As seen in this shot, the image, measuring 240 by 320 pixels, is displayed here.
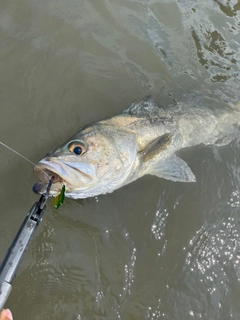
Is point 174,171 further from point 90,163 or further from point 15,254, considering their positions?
point 15,254

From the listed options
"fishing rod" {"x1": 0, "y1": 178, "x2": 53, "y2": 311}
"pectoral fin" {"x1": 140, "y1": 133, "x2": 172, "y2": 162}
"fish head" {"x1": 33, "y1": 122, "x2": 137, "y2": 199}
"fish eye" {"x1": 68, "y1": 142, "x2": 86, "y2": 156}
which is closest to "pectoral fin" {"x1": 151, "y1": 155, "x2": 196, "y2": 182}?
"pectoral fin" {"x1": 140, "y1": 133, "x2": 172, "y2": 162}

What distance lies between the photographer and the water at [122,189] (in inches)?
125

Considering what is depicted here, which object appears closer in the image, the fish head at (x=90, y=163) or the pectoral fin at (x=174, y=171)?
the fish head at (x=90, y=163)

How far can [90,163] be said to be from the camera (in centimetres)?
306

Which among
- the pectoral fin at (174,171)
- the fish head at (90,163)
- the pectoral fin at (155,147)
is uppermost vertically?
the fish head at (90,163)

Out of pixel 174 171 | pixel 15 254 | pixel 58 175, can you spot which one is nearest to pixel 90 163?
pixel 58 175

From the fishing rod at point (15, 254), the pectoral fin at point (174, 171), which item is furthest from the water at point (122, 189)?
the fishing rod at point (15, 254)

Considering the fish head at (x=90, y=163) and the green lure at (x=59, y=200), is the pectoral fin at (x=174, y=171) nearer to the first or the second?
the fish head at (x=90, y=163)

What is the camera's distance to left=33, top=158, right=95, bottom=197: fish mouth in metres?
2.72

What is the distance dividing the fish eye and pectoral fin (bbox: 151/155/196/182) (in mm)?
989

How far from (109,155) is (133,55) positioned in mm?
2046

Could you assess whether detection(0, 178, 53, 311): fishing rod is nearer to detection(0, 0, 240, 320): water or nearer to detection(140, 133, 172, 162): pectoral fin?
detection(0, 0, 240, 320): water

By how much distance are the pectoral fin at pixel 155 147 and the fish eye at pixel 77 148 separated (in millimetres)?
788

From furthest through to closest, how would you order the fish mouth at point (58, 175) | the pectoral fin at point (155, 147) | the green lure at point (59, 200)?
the pectoral fin at point (155, 147)
the fish mouth at point (58, 175)
the green lure at point (59, 200)
